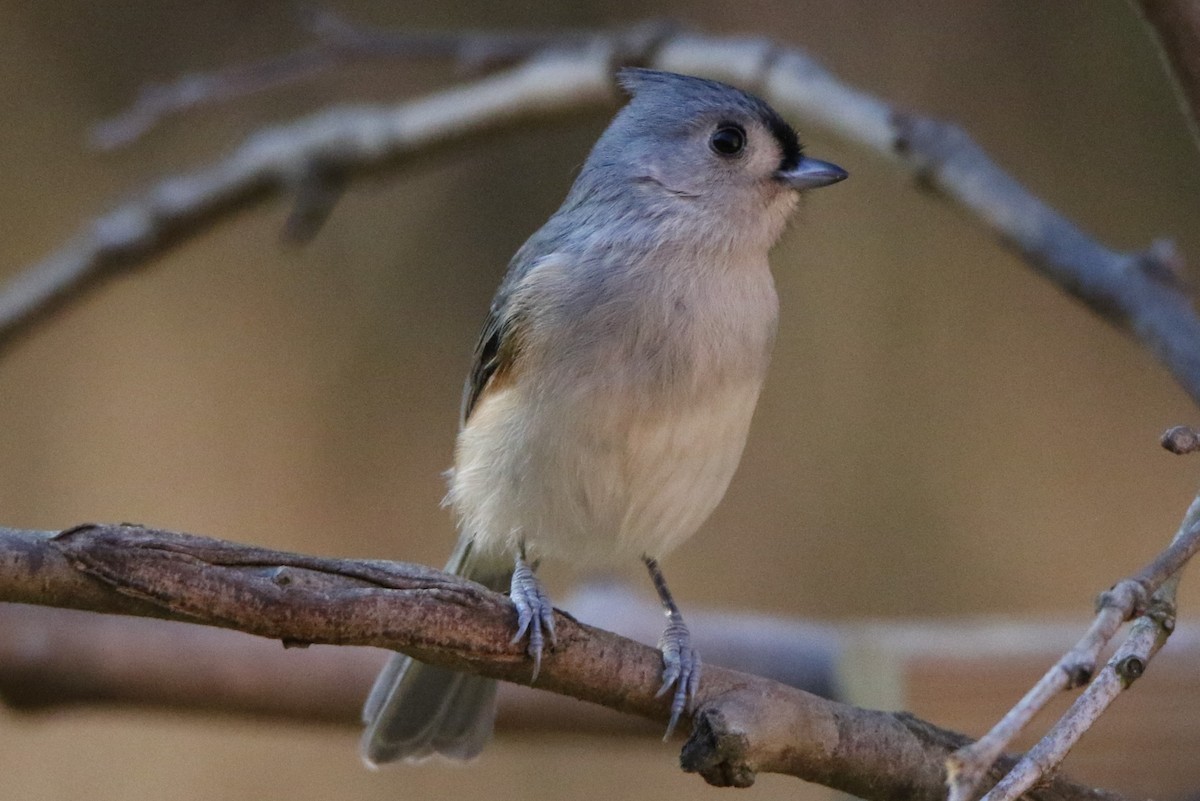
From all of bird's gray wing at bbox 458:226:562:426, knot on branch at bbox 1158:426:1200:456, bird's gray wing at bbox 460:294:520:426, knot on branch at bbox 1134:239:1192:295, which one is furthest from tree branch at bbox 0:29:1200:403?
knot on branch at bbox 1158:426:1200:456

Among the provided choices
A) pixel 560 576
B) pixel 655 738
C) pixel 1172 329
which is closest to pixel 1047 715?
pixel 655 738

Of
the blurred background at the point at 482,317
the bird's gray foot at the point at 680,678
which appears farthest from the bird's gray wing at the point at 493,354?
the blurred background at the point at 482,317

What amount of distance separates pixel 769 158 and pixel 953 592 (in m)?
1.81

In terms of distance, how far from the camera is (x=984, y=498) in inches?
132

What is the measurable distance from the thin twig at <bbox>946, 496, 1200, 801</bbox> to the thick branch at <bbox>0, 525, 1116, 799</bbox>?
0.91 feet

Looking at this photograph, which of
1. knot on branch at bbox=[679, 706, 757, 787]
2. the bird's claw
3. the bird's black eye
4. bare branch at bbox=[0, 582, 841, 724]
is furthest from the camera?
bare branch at bbox=[0, 582, 841, 724]

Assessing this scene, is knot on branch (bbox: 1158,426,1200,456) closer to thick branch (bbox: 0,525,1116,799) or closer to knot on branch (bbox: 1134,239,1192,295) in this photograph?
thick branch (bbox: 0,525,1116,799)

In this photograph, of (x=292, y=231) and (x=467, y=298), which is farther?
(x=467, y=298)

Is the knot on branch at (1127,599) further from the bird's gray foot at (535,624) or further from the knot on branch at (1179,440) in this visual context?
the bird's gray foot at (535,624)

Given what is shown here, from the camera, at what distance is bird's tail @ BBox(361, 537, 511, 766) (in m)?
1.83

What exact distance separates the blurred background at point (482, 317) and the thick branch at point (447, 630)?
6.54ft

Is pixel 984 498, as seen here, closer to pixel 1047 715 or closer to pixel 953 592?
pixel 953 592

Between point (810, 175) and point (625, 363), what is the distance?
0.44 meters

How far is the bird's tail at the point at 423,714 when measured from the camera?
6.02 feet
